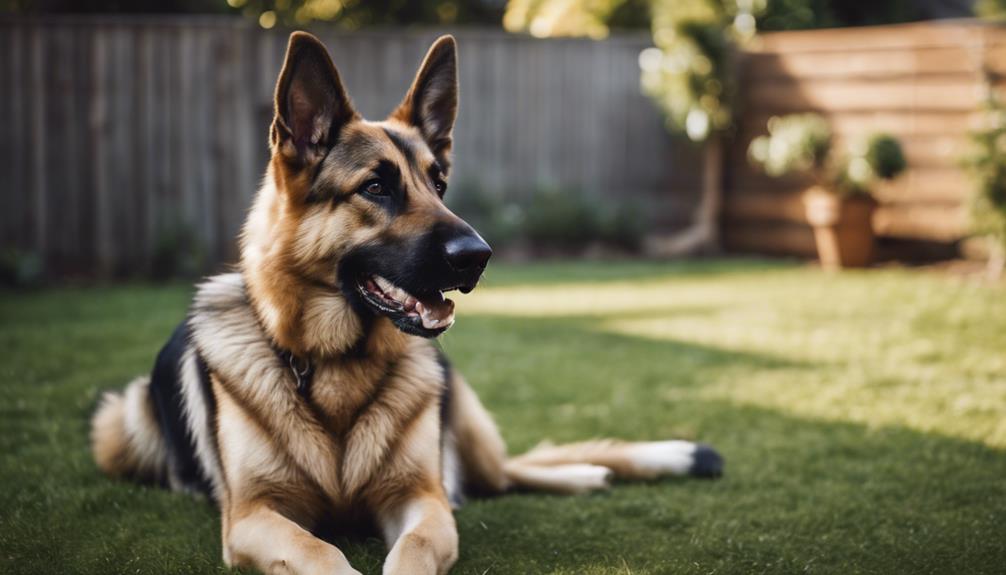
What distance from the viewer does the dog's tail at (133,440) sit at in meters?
3.69

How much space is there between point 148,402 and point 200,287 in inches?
28.4

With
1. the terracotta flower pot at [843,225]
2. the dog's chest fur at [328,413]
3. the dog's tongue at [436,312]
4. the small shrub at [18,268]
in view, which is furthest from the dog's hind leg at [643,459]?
the small shrub at [18,268]

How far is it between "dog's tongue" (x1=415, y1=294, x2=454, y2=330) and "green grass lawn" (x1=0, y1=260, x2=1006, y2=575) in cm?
79

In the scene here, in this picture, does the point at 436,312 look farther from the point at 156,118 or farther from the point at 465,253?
the point at 156,118

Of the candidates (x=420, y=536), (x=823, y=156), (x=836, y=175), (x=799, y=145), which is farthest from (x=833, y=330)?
(x=420, y=536)

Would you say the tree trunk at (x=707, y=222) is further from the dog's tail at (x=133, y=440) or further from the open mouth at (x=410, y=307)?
the open mouth at (x=410, y=307)

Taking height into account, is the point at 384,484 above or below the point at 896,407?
above

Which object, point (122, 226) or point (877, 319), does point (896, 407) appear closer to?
point (877, 319)

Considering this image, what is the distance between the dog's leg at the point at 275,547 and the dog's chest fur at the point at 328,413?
6.1 inches

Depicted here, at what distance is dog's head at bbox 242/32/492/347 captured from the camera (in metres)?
2.88

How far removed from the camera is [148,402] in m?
3.78

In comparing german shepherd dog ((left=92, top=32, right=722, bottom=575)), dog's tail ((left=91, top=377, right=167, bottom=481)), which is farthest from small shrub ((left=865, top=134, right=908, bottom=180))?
dog's tail ((left=91, top=377, right=167, bottom=481))

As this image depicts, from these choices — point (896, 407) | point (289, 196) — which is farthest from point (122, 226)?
point (896, 407)

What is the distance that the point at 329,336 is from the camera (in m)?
3.02
